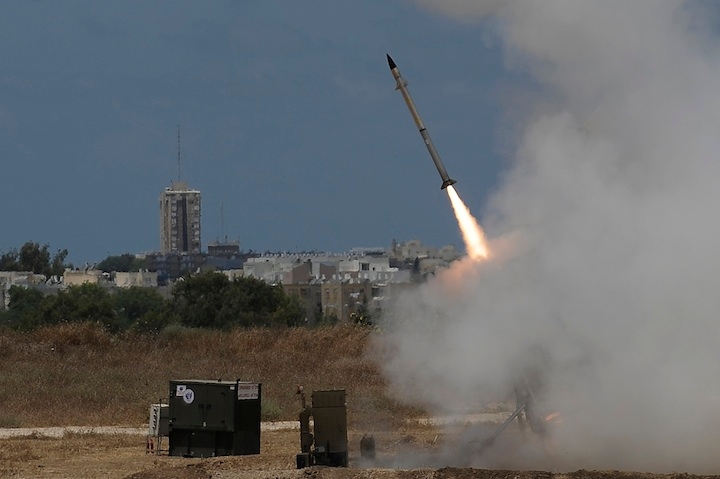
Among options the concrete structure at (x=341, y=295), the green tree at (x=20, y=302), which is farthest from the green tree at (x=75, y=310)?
the concrete structure at (x=341, y=295)

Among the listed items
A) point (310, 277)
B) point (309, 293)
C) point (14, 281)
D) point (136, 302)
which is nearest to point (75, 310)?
point (136, 302)

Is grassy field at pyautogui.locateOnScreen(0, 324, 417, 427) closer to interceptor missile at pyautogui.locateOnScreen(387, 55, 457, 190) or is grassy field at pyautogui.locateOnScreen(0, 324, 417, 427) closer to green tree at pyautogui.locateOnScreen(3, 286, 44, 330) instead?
interceptor missile at pyautogui.locateOnScreen(387, 55, 457, 190)

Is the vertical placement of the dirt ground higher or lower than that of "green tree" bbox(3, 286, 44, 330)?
lower

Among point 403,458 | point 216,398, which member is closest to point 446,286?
point 403,458

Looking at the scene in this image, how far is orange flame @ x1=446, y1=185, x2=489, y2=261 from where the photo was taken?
21.0 meters

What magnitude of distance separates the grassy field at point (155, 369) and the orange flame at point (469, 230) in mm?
5672

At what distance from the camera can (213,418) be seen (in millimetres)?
21469

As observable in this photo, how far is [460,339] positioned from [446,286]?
1336mm

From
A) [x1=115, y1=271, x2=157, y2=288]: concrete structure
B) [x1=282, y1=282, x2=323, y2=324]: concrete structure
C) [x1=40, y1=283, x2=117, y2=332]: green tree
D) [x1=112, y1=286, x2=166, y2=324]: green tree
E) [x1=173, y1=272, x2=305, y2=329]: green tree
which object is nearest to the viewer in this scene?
[x1=40, y1=283, x2=117, y2=332]: green tree

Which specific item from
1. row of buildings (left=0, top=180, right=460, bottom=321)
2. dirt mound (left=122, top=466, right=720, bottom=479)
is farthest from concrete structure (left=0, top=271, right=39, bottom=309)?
dirt mound (left=122, top=466, right=720, bottom=479)

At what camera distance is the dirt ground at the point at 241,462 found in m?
17.1

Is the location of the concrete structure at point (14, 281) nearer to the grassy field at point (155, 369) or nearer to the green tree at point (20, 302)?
the green tree at point (20, 302)

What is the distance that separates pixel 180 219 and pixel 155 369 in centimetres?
15849

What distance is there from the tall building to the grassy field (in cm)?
14692
